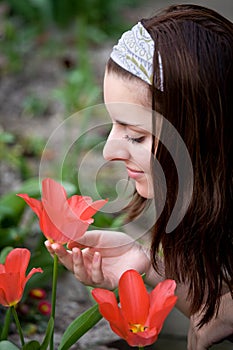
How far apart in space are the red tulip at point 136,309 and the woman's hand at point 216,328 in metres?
0.34

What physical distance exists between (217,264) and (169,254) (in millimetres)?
96

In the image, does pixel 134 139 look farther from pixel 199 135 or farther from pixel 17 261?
pixel 17 261

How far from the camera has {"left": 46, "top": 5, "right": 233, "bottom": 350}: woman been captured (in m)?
1.55

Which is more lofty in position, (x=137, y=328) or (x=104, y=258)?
(x=137, y=328)

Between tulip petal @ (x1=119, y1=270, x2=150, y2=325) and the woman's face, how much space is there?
289 millimetres

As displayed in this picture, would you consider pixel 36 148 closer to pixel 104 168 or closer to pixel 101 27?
pixel 104 168

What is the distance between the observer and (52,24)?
4430 mm

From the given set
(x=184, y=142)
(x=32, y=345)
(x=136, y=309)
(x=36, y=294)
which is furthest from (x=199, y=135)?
(x=36, y=294)

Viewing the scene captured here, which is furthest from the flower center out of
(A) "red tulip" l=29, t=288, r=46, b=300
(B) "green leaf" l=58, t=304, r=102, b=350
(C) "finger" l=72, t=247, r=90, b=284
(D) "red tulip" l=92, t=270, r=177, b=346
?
(A) "red tulip" l=29, t=288, r=46, b=300

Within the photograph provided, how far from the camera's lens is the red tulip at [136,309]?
137 centimetres

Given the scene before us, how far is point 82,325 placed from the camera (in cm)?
158

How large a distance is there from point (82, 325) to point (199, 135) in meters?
0.41

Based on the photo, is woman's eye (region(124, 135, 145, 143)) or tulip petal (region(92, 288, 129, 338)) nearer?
tulip petal (region(92, 288, 129, 338))

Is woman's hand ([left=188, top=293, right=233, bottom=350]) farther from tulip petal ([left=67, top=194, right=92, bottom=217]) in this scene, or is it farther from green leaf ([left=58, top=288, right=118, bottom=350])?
tulip petal ([left=67, top=194, right=92, bottom=217])
